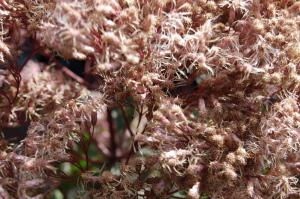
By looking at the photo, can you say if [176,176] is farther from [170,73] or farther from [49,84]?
[49,84]

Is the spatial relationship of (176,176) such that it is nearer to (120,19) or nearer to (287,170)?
(287,170)

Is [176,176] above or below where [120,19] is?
below

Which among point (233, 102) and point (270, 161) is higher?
point (233, 102)

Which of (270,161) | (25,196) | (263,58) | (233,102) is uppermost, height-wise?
(263,58)

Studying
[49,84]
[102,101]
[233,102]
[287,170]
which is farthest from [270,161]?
[49,84]

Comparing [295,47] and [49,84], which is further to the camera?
[49,84]

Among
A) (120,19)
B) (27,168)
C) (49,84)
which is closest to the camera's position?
(120,19)

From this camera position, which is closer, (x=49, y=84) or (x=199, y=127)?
(x=199, y=127)

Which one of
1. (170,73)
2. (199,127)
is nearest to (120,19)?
(170,73)

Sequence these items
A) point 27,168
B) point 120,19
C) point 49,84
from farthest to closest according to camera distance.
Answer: point 49,84 → point 27,168 → point 120,19
